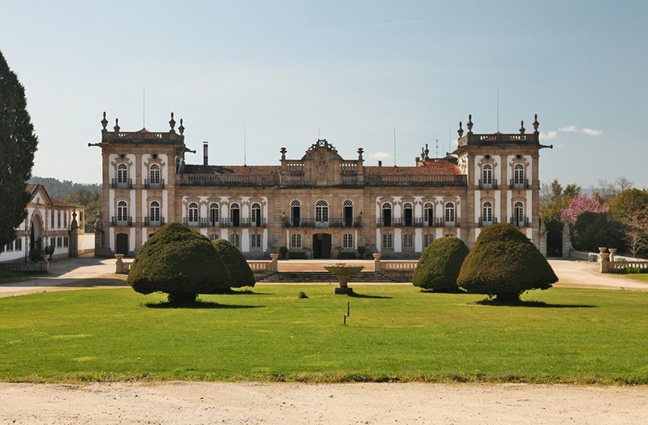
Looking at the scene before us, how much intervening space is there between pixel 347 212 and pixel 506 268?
3398 centimetres

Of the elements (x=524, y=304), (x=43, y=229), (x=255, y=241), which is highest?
(x=43, y=229)

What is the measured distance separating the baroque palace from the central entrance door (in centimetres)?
8

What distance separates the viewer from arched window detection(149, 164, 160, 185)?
5612cm

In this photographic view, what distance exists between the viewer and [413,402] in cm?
1003

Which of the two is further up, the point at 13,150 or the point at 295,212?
the point at 13,150

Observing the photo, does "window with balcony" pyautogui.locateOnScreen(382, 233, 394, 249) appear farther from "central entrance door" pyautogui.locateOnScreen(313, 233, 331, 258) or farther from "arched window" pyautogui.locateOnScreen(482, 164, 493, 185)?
"arched window" pyautogui.locateOnScreen(482, 164, 493, 185)

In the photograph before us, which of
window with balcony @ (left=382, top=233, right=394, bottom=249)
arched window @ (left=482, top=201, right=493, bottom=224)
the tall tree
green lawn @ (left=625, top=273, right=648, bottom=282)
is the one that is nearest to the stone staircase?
green lawn @ (left=625, top=273, right=648, bottom=282)

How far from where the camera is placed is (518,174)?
56.8 metres

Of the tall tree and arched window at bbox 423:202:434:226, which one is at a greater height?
the tall tree

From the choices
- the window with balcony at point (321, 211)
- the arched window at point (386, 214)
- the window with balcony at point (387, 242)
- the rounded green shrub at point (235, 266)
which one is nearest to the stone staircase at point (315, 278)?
the rounded green shrub at point (235, 266)

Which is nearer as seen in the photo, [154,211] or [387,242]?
[154,211]

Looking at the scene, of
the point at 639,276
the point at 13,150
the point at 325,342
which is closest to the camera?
the point at 325,342

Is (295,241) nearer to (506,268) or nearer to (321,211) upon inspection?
(321,211)

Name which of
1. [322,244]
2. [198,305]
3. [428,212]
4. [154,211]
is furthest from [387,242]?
[198,305]
